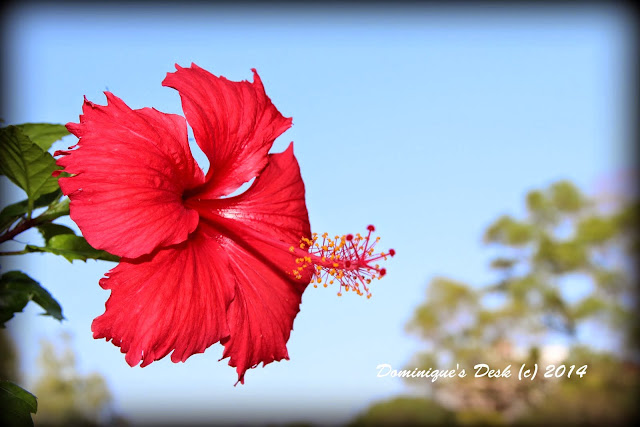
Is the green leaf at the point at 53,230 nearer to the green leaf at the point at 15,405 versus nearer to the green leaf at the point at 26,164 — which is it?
the green leaf at the point at 26,164

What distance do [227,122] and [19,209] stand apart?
32 cm

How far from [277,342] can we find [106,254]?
256 millimetres

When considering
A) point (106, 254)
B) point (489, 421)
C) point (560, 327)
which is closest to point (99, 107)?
point (106, 254)

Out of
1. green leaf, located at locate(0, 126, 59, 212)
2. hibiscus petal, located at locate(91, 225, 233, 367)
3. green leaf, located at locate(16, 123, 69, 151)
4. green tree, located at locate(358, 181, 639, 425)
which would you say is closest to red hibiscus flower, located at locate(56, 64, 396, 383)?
hibiscus petal, located at locate(91, 225, 233, 367)

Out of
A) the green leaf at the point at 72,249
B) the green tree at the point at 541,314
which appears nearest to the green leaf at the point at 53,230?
the green leaf at the point at 72,249

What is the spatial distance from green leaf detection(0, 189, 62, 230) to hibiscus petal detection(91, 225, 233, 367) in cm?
19

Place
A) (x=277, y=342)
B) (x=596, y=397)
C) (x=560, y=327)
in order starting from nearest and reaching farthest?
(x=277, y=342), (x=596, y=397), (x=560, y=327)

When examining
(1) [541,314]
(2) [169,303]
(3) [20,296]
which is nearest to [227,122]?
(2) [169,303]

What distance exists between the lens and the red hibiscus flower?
2.25 ft

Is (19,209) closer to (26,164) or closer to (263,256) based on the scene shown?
(26,164)

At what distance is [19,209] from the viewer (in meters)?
0.83

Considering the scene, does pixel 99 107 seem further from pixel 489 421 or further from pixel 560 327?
pixel 560 327

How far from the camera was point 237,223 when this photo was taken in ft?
2.73

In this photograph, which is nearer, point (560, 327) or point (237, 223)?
point (237, 223)
